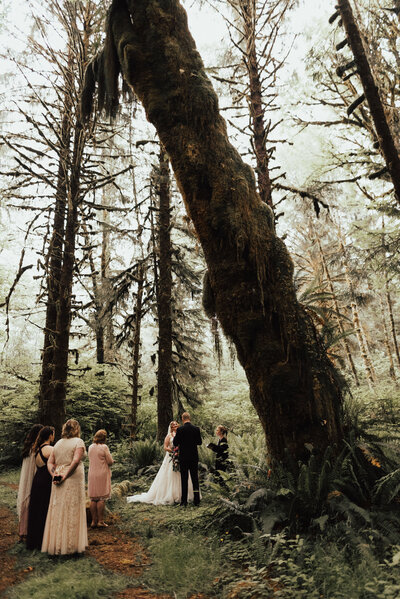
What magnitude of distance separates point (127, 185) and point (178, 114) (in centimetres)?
1200

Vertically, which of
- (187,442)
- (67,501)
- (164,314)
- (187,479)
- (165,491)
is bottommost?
(165,491)

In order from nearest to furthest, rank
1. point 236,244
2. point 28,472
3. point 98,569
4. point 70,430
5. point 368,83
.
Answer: point 98,569 → point 236,244 → point 70,430 → point 28,472 → point 368,83

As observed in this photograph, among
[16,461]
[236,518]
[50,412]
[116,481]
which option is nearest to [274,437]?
[236,518]

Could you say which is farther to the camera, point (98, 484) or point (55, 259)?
point (55, 259)

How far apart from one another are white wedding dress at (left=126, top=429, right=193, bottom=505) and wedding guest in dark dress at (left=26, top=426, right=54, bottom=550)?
2.74m

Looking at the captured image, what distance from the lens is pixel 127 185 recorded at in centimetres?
1664

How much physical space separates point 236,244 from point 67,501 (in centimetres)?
402

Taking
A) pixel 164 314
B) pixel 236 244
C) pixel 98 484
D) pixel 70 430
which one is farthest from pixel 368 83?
pixel 98 484

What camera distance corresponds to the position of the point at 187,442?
23.6 ft

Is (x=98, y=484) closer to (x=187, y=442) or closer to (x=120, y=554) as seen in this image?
(x=120, y=554)

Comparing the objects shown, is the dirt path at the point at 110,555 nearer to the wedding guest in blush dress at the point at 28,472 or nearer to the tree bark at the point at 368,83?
the wedding guest in blush dress at the point at 28,472

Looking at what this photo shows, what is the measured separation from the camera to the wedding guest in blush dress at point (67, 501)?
466 cm

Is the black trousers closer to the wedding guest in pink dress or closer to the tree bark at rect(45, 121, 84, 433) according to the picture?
the wedding guest in pink dress

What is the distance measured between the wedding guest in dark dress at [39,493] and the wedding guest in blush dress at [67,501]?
0.95ft
